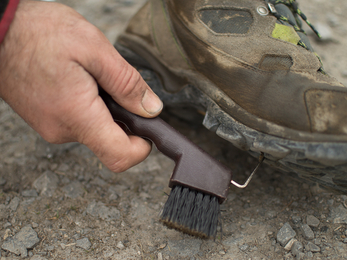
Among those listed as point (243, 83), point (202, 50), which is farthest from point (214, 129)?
point (202, 50)

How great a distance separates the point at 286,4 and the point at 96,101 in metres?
1.06

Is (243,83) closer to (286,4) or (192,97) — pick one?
(192,97)

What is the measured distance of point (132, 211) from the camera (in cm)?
128

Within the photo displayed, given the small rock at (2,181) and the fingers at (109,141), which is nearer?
the fingers at (109,141)

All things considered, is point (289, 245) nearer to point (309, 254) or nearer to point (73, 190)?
point (309, 254)

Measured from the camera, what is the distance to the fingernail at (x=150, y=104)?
3.67 ft

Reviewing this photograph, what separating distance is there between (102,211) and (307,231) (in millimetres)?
859

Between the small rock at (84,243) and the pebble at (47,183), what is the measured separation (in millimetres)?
308

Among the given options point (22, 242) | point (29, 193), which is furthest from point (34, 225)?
point (29, 193)

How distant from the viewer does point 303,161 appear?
0.97 meters

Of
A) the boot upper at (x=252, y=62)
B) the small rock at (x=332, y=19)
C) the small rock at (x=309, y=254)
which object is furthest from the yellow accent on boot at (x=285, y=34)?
the small rock at (x=332, y=19)

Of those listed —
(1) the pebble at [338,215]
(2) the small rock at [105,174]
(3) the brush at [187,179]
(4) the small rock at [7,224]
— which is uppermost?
(3) the brush at [187,179]

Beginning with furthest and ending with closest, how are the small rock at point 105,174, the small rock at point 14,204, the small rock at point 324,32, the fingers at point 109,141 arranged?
the small rock at point 324,32 → the small rock at point 105,174 → the small rock at point 14,204 → the fingers at point 109,141

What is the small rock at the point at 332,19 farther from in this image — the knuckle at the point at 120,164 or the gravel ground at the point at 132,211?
the knuckle at the point at 120,164
